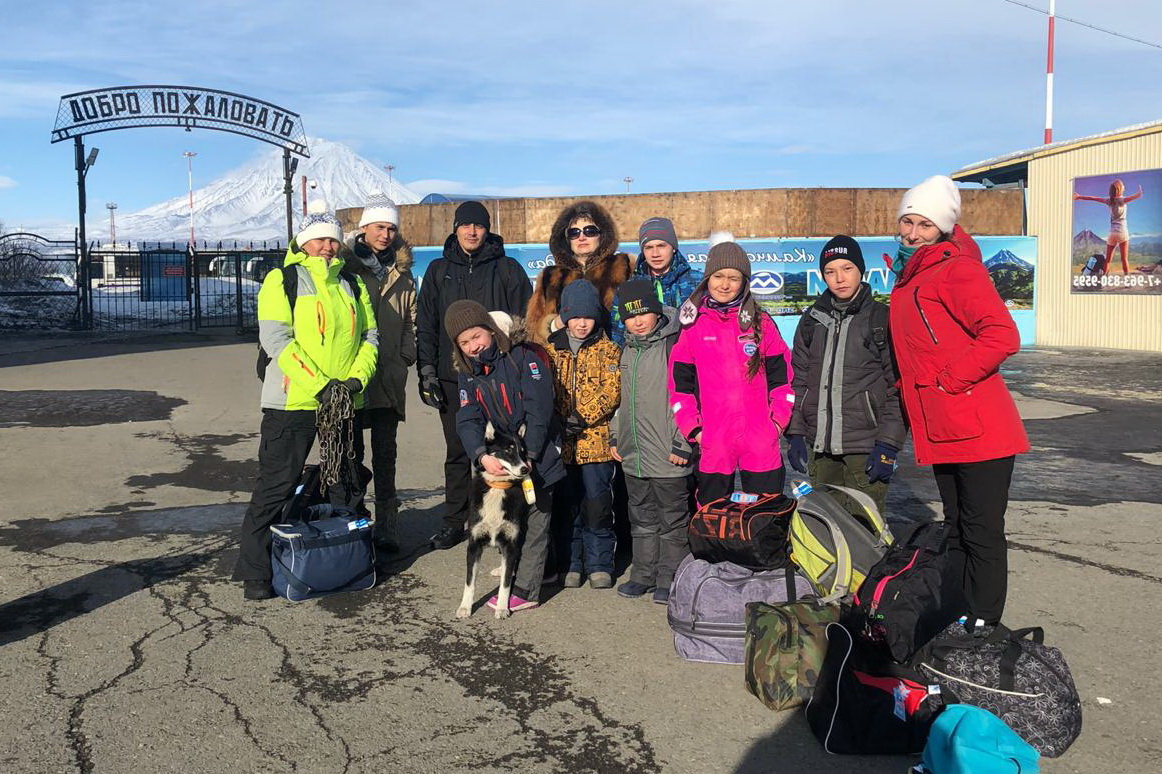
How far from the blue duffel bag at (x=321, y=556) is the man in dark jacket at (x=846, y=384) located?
2.32 meters

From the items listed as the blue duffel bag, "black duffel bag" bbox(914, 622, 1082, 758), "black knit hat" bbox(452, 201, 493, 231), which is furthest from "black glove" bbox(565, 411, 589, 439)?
"black duffel bag" bbox(914, 622, 1082, 758)

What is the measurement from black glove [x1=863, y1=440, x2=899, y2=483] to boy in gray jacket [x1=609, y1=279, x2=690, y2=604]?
91 centimetres

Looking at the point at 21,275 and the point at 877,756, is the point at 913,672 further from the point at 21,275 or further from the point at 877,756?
the point at 21,275

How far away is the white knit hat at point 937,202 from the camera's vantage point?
165 inches

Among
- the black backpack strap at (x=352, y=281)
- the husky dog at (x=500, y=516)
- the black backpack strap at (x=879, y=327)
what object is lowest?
the husky dog at (x=500, y=516)

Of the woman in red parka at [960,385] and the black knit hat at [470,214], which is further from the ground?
the black knit hat at [470,214]

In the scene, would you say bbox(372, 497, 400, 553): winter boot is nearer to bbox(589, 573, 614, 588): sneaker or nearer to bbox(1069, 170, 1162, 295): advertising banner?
bbox(589, 573, 614, 588): sneaker

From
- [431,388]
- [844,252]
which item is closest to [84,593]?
[431,388]

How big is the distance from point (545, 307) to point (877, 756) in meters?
3.10

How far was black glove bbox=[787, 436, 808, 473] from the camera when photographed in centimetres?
490

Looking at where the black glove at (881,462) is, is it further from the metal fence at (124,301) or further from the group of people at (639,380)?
the metal fence at (124,301)

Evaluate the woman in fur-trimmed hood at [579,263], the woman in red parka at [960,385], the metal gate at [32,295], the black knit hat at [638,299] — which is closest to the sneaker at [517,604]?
the woman in fur-trimmed hood at [579,263]

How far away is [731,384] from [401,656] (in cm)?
204

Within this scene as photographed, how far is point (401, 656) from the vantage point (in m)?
4.39
